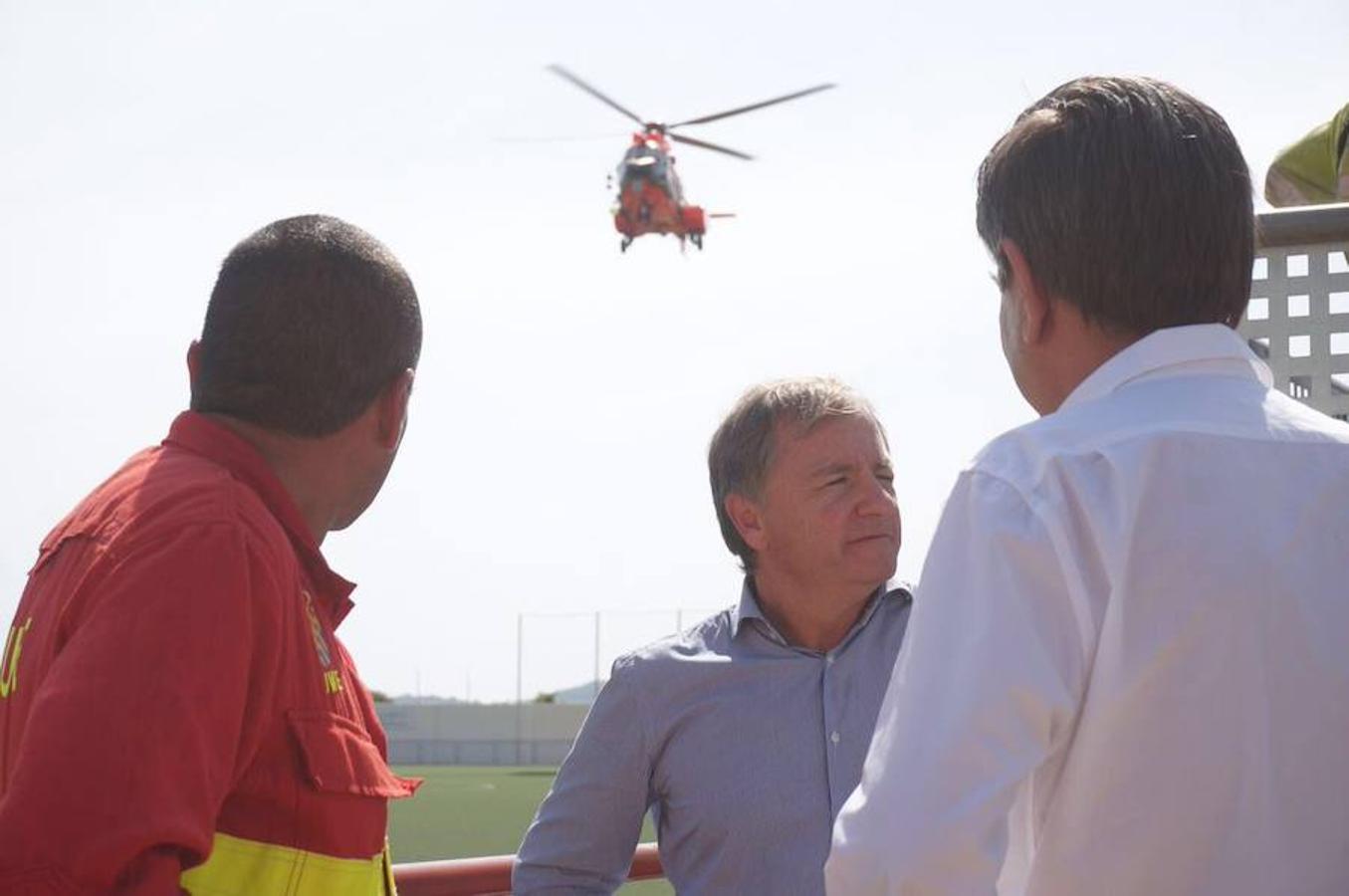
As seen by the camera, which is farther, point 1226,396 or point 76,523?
point 76,523

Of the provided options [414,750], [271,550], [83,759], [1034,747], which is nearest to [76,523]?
[271,550]

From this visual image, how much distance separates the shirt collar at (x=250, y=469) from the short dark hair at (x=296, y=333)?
0.04 metres

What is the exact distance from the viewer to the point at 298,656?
1.84 metres

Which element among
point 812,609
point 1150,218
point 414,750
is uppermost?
point 1150,218

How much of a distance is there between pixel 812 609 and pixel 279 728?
5.07 ft

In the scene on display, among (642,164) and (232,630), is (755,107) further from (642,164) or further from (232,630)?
(232,630)

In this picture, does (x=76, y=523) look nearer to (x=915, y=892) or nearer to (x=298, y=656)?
(x=298, y=656)

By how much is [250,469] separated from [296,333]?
0.15 m

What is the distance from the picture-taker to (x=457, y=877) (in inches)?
127

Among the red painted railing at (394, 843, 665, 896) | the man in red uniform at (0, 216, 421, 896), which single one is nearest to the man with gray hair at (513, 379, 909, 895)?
the red painted railing at (394, 843, 665, 896)

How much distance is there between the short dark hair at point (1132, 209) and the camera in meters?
1.66

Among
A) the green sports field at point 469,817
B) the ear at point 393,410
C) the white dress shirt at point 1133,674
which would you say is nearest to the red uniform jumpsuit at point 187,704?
the ear at point 393,410

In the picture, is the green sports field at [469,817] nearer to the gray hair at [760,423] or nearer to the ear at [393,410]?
the gray hair at [760,423]

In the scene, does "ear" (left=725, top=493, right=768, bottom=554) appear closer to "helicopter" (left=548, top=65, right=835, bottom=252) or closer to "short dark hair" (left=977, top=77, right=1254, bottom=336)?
"short dark hair" (left=977, top=77, right=1254, bottom=336)
